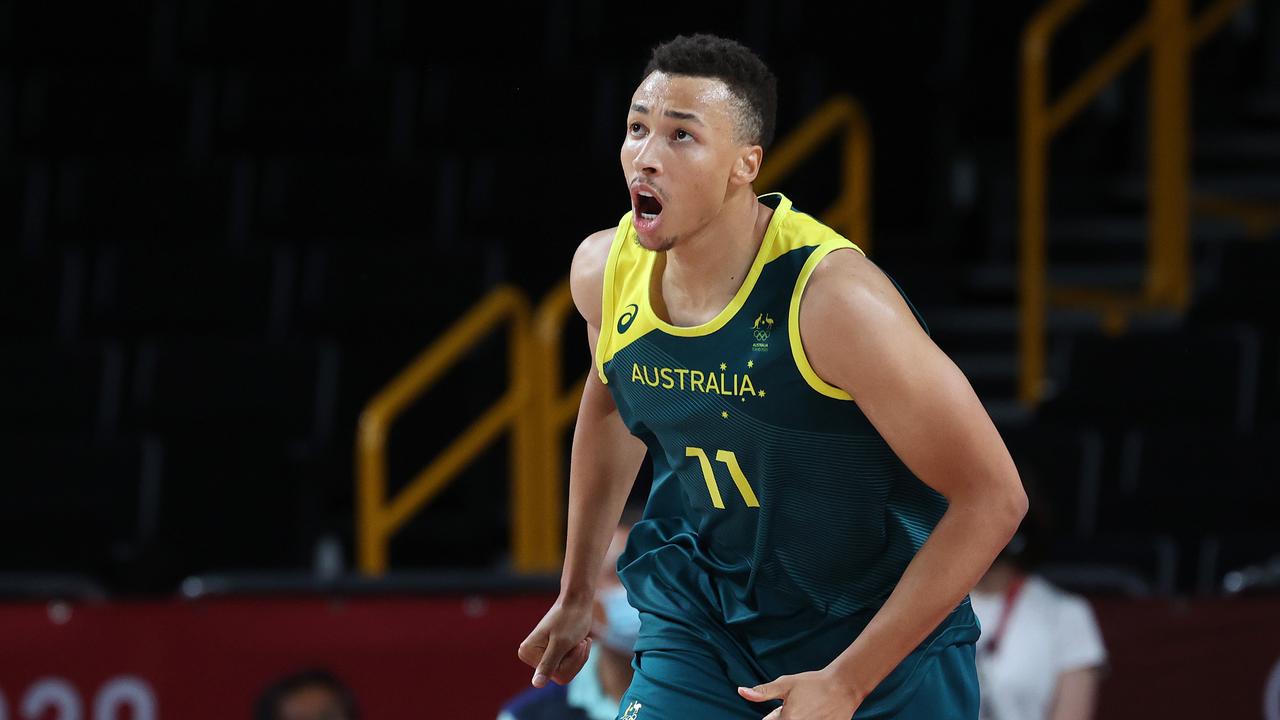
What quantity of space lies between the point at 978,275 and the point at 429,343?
8.42 feet

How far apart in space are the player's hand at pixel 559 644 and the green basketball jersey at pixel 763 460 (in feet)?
0.44

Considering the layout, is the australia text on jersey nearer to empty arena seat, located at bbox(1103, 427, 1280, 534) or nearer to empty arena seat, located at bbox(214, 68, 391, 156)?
empty arena seat, located at bbox(1103, 427, 1280, 534)

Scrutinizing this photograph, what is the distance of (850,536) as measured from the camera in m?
2.99

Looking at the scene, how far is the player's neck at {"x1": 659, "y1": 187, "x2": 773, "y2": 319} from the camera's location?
2.97 meters

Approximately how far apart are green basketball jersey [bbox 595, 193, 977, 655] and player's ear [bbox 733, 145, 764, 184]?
3.6 inches

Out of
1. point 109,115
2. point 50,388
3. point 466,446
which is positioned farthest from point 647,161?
point 109,115

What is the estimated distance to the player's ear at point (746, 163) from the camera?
2.93 m

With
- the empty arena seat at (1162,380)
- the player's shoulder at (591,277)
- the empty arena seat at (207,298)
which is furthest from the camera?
the empty arena seat at (207,298)

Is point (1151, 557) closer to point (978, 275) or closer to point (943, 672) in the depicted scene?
point (978, 275)

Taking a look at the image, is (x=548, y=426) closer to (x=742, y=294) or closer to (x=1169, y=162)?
(x=1169, y=162)

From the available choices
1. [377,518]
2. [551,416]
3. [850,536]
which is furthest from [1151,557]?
[850,536]

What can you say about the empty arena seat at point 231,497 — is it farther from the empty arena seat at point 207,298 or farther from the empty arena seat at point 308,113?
the empty arena seat at point 308,113

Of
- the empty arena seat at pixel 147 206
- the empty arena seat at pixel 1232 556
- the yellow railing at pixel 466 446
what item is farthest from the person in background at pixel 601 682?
the empty arena seat at pixel 147 206

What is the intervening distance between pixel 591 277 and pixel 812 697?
876 millimetres
